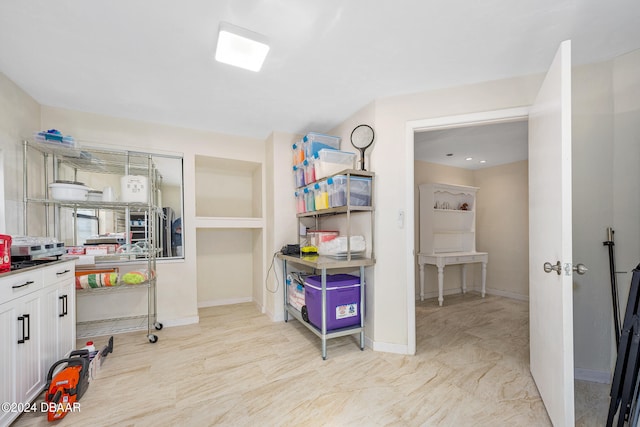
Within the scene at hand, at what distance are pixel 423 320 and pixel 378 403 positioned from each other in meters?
1.80

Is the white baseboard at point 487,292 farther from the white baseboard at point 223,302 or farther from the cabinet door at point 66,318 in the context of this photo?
the cabinet door at point 66,318

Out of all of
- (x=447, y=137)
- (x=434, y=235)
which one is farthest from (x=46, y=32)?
(x=434, y=235)

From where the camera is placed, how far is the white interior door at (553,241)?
1.33 meters

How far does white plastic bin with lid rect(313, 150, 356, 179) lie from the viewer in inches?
104

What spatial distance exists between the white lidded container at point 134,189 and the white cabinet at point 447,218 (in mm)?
3815

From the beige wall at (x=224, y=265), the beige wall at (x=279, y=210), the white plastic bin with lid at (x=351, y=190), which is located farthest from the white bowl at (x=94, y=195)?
the white plastic bin with lid at (x=351, y=190)

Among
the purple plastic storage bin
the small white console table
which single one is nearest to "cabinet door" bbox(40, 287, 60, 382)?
the purple plastic storage bin

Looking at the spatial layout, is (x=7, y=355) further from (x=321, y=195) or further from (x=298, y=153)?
(x=298, y=153)

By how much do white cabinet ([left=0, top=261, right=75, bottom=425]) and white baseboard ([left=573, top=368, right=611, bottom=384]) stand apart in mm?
3737

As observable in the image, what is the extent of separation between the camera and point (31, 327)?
1.63m

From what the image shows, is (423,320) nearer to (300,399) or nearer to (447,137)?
(300,399)

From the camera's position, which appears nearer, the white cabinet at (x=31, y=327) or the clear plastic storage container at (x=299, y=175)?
the white cabinet at (x=31, y=327)

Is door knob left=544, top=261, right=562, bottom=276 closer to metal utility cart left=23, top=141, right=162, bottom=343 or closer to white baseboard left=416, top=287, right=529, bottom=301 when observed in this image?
white baseboard left=416, top=287, right=529, bottom=301

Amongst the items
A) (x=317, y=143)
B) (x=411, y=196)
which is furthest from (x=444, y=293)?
(x=317, y=143)
